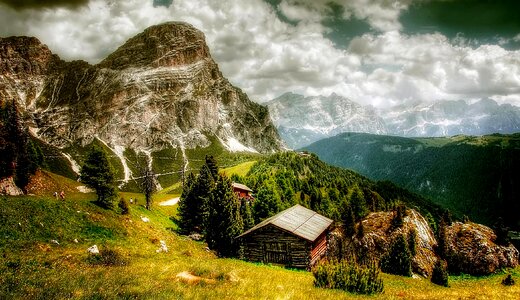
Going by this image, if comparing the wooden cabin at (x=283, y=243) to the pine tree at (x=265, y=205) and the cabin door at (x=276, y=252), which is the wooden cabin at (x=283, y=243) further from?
the pine tree at (x=265, y=205)

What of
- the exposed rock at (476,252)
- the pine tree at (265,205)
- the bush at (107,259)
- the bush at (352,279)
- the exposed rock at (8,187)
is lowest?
the exposed rock at (476,252)

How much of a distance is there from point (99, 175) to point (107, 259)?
96.4 feet

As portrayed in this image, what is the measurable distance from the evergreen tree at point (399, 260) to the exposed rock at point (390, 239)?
3617mm

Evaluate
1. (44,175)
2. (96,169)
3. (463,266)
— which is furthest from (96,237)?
(44,175)

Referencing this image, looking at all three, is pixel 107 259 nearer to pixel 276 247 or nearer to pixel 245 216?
pixel 276 247

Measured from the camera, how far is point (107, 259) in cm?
2277

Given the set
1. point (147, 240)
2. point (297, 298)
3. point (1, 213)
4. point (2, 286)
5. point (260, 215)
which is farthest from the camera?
point (260, 215)

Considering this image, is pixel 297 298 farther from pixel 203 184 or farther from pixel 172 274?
pixel 203 184

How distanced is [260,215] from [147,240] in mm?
40275

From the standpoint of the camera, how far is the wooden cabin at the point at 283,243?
4172 centimetres

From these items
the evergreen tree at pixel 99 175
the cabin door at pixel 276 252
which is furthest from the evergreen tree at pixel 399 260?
the evergreen tree at pixel 99 175

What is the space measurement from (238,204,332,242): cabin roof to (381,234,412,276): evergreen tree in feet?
30.1

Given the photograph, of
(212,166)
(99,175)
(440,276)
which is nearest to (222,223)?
(99,175)

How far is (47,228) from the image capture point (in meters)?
27.7
